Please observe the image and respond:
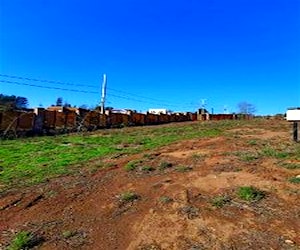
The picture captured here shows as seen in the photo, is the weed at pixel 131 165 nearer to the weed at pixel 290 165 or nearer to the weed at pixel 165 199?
the weed at pixel 165 199

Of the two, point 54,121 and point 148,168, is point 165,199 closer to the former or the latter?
point 148,168

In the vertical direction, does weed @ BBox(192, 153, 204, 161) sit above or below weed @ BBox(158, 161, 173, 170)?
above

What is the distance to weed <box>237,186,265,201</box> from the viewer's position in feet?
20.0

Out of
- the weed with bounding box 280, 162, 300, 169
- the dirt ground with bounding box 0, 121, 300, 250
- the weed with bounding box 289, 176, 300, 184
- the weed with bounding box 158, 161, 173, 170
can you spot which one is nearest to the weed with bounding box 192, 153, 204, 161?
the dirt ground with bounding box 0, 121, 300, 250

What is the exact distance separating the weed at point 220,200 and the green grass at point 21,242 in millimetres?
2754

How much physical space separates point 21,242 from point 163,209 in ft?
6.91

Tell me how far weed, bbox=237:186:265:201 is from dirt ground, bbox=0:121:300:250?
8 cm

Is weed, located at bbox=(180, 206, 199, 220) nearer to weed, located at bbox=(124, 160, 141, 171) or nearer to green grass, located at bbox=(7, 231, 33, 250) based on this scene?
green grass, located at bbox=(7, 231, 33, 250)

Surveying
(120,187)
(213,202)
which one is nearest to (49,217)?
(120,187)

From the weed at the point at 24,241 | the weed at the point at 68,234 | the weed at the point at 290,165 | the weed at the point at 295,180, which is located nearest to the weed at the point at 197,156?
the weed at the point at 290,165

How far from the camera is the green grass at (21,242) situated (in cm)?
535

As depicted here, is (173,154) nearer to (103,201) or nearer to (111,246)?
(103,201)

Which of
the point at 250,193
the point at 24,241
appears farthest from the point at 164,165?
the point at 24,241

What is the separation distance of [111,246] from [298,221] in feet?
8.47
